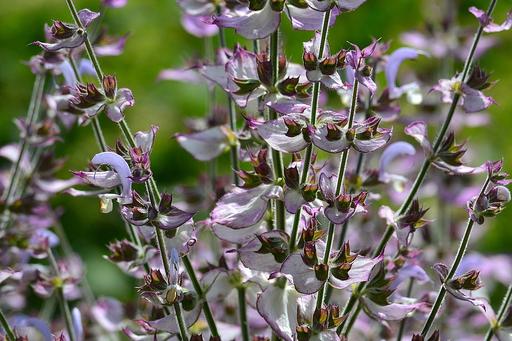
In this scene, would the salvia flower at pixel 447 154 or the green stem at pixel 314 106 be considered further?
the salvia flower at pixel 447 154

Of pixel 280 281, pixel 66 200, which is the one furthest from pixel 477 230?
pixel 66 200

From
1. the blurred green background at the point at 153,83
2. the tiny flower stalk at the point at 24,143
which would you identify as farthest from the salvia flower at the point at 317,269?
the blurred green background at the point at 153,83

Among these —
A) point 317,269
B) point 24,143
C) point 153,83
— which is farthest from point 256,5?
point 153,83

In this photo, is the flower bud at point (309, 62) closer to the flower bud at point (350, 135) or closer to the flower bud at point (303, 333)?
the flower bud at point (350, 135)

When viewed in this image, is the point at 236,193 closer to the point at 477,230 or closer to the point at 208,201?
the point at 208,201

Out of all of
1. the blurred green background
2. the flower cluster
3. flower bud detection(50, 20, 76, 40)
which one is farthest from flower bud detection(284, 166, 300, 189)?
the blurred green background
